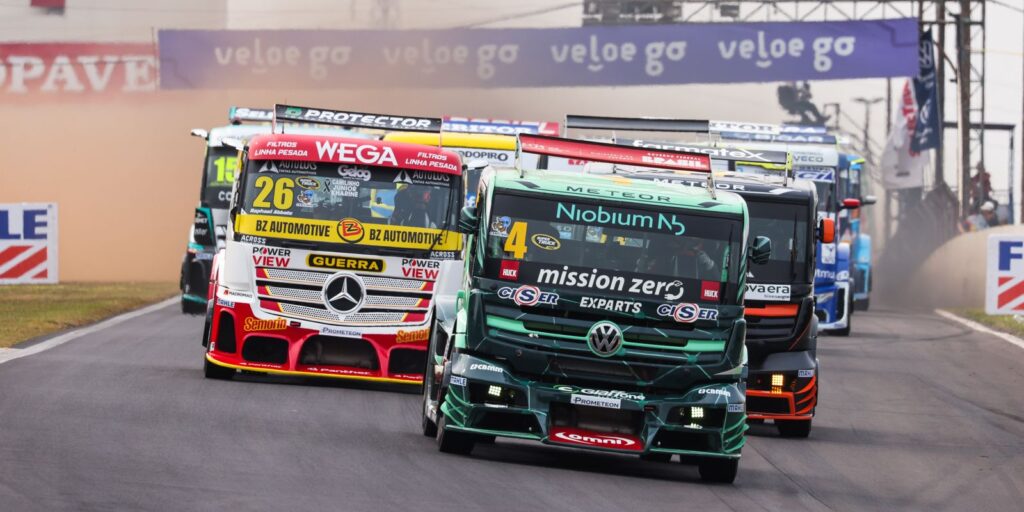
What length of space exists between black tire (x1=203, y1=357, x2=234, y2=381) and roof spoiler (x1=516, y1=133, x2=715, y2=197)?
4.48 meters

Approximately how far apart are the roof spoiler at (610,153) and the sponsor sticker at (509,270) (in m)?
1.10

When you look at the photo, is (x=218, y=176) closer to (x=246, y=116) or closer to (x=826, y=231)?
(x=246, y=116)

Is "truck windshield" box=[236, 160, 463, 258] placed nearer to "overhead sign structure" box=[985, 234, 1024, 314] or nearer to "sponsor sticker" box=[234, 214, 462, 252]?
"sponsor sticker" box=[234, 214, 462, 252]

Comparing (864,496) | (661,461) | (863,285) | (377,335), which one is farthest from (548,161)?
(863,285)

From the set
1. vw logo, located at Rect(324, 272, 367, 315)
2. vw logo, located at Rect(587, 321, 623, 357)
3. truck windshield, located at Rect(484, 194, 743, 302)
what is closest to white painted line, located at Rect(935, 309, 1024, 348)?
vw logo, located at Rect(324, 272, 367, 315)

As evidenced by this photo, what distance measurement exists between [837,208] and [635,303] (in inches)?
569

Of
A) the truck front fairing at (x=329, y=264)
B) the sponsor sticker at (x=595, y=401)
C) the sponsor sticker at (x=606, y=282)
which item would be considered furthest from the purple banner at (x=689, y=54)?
the sponsor sticker at (x=595, y=401)

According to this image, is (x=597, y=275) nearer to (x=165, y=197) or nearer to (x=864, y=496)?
(x=864, y=496)

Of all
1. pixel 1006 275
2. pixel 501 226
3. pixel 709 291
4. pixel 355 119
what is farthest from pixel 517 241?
pixel 1006 275

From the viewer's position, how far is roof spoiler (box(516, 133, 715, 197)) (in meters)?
13.4

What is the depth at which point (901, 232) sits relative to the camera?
57500mm

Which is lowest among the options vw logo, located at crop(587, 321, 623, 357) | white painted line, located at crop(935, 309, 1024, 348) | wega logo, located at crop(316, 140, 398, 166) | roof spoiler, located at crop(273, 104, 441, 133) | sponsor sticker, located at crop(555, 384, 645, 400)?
white painted line, located at crop(935, 309, 1024, 348)

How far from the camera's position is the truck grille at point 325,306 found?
54.7ft

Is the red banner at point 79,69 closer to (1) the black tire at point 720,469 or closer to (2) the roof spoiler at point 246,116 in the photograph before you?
(2) the roof spoiler at point 246,116
